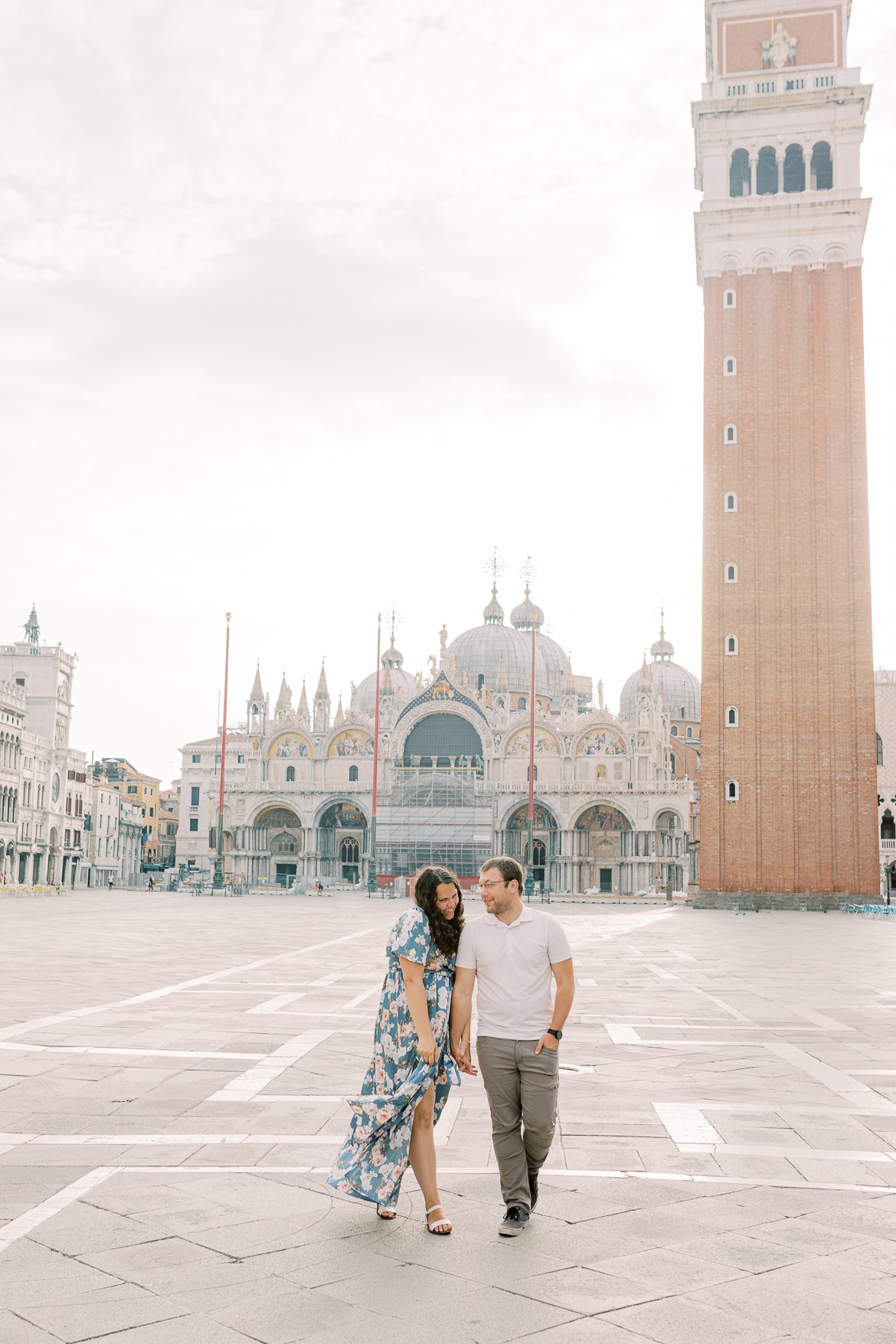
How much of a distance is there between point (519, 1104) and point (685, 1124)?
2494 mm

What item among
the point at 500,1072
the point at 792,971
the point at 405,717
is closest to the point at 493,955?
the point at 500,1072

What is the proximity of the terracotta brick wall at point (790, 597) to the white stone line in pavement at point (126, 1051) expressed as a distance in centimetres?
4019

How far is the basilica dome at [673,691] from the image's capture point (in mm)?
97000

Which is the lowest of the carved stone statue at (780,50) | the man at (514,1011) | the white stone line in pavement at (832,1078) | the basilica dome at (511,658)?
the white stone line in pavement at (832,1078)

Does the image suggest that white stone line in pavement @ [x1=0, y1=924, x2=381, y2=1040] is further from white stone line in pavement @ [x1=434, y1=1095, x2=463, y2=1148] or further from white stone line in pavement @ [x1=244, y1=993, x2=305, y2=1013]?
white stone line in pavement @ [x1=434, y1=1095, x2=463, y2=1148]

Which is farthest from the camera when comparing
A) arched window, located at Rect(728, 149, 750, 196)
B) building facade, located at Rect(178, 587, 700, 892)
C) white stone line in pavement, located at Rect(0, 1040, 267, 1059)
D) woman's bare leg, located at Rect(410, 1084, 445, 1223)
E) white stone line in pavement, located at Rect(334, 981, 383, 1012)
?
building facade, located at Rect(178, 587, 700, 892)

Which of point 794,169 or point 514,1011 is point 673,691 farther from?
point 514,1011

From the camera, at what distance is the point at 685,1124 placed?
26.3ft

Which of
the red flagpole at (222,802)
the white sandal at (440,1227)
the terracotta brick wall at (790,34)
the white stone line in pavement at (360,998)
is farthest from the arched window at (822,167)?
the white sandal at (440,1227)

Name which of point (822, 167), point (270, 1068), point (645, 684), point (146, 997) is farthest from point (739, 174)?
point (270, 1068)

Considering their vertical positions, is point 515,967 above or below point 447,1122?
above

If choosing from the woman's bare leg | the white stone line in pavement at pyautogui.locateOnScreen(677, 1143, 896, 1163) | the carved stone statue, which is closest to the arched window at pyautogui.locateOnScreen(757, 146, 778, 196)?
the carved stone statue

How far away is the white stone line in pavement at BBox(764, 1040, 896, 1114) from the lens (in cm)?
876

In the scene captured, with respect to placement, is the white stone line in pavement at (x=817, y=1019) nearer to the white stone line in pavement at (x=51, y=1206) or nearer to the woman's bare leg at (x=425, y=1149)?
the woman's bare leg at (x=425, y=1149)
